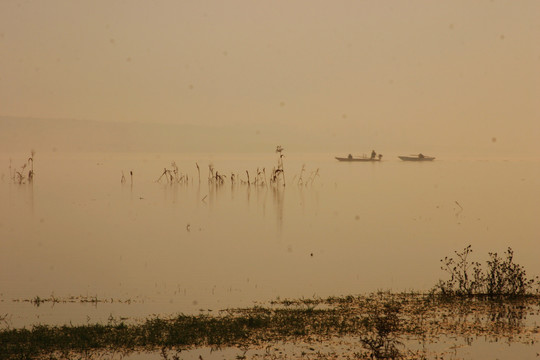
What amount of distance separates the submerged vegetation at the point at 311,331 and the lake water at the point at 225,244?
2.71 meters

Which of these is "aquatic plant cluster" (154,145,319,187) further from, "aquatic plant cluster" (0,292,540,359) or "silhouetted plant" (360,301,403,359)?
"silhouetted plant" (360,301,403,359)

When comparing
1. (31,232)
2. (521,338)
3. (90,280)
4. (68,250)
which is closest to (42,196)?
(31,232)

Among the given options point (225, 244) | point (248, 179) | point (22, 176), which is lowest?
point (225, 244)

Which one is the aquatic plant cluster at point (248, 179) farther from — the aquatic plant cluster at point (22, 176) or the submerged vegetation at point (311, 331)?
the submerged vegetation at point (311, 331)

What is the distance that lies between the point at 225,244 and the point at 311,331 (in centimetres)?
2063

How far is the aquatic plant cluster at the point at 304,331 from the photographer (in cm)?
1544

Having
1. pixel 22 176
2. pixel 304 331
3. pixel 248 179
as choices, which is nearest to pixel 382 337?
pixel 304 331

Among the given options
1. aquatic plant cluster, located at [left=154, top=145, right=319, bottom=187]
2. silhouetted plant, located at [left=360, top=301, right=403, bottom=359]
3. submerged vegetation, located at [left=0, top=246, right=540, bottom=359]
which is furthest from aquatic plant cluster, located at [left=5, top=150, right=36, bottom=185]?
silhouetted plant, located at [left=360, top=301, right=403, bottom=359]

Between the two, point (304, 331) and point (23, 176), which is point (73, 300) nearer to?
point (304, 331)

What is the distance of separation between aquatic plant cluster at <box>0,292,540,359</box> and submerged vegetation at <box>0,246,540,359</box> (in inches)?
0.8

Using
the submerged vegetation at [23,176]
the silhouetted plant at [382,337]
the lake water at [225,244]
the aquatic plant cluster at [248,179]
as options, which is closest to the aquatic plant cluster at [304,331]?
the silhouetted plant at [382,337]

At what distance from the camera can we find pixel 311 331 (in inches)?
664

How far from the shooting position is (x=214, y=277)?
89.9ft

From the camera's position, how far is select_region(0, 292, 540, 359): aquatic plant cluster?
50.6ft
